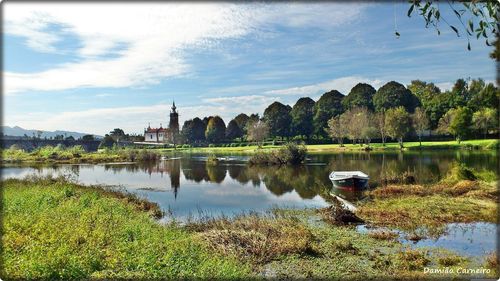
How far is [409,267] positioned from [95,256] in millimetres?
7808

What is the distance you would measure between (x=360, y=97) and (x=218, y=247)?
3776 inches

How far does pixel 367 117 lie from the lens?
8762cm

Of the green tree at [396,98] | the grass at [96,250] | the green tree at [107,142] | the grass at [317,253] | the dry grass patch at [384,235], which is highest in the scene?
the green tree at [396,98]

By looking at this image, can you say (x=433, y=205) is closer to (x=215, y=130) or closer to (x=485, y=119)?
(x=485, y=119)

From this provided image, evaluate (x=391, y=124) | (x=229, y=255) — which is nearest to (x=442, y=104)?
(x=391, y=124)

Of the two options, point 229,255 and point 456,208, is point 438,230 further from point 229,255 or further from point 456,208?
point 229,255

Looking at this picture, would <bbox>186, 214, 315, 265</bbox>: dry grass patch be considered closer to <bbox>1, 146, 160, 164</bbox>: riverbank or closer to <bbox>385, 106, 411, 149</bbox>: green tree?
<bbox>1, 146, 160, 164</bbox>: riverbank

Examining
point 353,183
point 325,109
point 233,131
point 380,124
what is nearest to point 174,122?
point 233,131

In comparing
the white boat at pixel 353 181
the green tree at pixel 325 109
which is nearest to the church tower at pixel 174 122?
the green tree at pixel 325 109

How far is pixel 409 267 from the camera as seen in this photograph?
10016 mm

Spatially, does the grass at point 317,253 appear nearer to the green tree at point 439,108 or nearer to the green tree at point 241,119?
the green tree at point 439,108

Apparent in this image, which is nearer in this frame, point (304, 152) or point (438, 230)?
point (438, 230)

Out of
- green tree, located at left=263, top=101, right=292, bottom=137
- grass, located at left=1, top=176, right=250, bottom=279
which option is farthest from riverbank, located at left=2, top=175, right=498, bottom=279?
green tree, located at left=263, top=101, right=292, bottom=137

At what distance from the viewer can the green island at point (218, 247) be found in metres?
8.63
